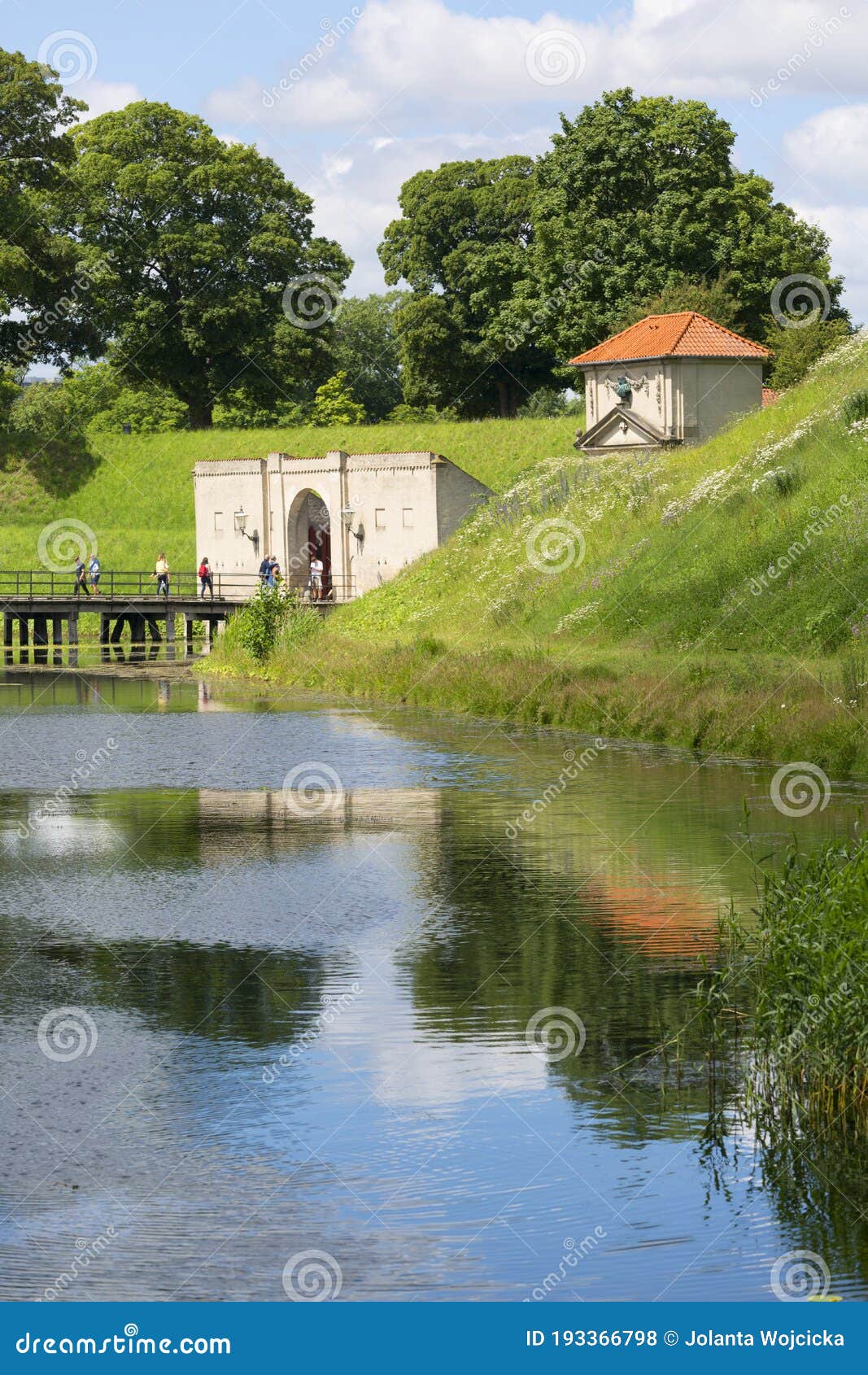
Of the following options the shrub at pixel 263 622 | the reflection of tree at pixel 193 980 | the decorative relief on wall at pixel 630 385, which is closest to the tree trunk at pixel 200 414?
the decorative relief on wall at pixel 630 385

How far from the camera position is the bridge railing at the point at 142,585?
217 ft

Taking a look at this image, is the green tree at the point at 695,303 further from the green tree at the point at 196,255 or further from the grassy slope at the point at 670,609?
the green tree at the point at 196,255

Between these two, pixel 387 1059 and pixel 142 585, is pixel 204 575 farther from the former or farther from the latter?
pixel 387 1059

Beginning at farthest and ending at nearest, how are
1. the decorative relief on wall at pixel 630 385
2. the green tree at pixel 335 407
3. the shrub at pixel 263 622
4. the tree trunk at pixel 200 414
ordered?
the green tree at pixel 335 407 < the tree trunk at pixel 200 414 < the decorative relief on wall at pixel 630 385 < the shrub at pixel 263 622

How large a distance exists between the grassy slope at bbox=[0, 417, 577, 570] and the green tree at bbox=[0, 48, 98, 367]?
5592 mm

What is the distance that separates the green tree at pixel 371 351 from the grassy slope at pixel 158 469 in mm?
19952

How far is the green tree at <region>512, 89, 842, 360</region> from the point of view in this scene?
70.6m

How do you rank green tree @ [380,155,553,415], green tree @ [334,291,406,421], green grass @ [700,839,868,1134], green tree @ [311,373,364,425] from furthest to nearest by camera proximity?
green tree @ [334,291,406,421], green tree @ [311,373,364,425], green tree @ [380,155,553,415], green grass @ [700,839,868,1134]

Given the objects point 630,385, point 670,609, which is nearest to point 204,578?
point 630,385

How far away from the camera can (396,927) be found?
56.6 feet

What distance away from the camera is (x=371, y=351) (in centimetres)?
11894

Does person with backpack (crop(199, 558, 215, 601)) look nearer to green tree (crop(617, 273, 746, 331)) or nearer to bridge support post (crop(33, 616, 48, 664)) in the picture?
bridge support post (crop(33, 616, 48, 664))

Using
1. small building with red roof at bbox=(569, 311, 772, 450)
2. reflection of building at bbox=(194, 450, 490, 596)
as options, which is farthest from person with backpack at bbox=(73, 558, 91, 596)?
small building with red roof at bbox=(569, 311, 772, 450)

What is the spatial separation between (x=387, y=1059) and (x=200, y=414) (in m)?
84.1
